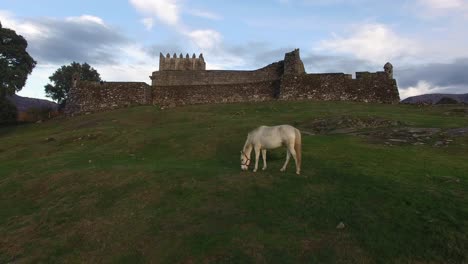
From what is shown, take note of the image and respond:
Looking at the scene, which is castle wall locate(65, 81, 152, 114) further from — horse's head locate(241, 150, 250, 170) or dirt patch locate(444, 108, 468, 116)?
horse's head locate(241, 150, 250, 170)

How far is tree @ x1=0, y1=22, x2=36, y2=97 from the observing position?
1885 inches

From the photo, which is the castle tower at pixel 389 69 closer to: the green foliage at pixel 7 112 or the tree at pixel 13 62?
the tree at pixel 13 62

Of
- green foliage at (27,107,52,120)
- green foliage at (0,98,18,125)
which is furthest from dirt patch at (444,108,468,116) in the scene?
green foliage at (0,98,18,125)

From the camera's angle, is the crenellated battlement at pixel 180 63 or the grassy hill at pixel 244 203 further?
the crenellated battlement at pixel 180 63

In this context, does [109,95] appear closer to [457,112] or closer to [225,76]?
[225,76]

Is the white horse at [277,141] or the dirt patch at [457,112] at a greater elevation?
the dirt patch at [457,112]

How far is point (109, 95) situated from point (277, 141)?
4027cm

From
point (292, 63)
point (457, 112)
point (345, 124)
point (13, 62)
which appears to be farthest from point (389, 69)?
point (13, 62)

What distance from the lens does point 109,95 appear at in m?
51.0

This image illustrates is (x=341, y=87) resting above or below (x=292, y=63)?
below

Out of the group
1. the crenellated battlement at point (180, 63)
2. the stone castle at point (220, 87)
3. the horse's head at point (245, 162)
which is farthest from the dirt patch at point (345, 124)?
the crenellated battlement at point (180, 63)

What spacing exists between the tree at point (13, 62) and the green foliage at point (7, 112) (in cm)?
326

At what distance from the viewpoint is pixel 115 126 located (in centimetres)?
3403

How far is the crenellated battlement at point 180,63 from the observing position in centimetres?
6744
